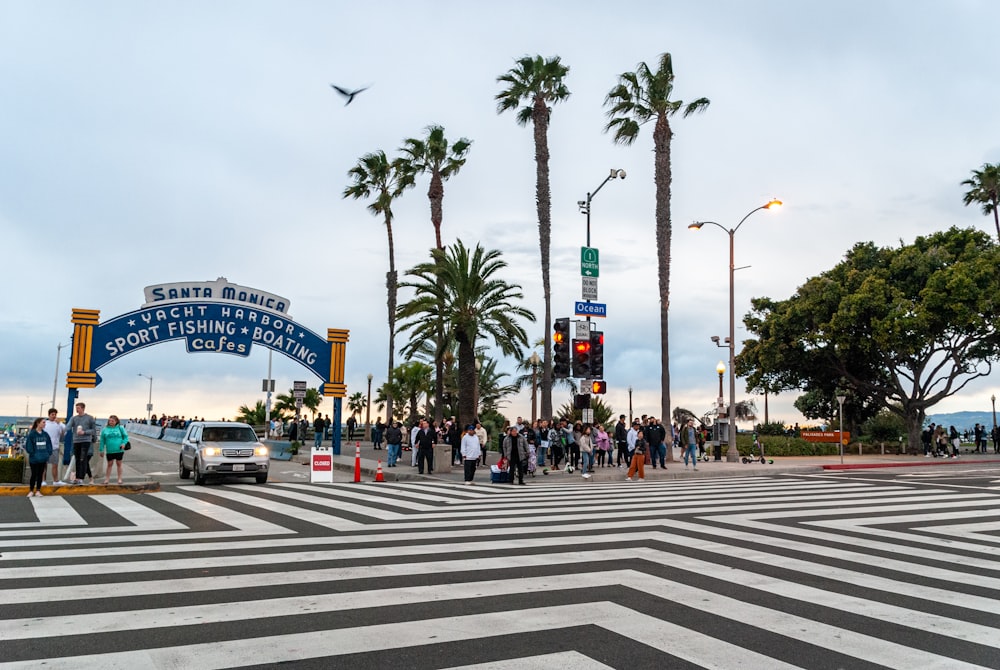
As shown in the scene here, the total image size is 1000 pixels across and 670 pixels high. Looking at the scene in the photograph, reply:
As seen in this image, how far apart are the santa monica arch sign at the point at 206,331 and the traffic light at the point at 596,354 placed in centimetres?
1156

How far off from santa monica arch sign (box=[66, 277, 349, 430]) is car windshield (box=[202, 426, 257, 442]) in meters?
8.03

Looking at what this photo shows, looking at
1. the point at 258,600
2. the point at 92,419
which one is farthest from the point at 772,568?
the point at 92,419

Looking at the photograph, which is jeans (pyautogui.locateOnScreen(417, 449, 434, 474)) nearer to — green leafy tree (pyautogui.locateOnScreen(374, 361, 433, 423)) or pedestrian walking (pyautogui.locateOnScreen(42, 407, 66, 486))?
pedestrian walking (pyautogui.locateOnScreen(42, 407, 66, 486))

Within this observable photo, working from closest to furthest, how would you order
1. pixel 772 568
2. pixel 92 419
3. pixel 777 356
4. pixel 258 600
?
1. pixel 258 600
2. pixel 772 568
3. pixel 92 419
4. pixel 777 356

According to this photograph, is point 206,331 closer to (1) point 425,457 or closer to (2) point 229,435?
(2) point 229,435

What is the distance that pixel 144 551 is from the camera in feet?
28.8

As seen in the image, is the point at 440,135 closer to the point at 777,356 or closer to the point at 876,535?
the point at 777,356

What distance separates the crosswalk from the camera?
16.8 feet

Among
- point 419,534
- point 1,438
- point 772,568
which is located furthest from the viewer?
point 1,438

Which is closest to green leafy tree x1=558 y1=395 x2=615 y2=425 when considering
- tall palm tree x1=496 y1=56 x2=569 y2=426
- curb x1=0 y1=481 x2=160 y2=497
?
tall palm tree x1=496 y1=56 x2=569 y2=426

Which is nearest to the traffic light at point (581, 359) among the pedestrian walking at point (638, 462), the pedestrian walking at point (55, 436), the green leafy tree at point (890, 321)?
the pedestrian walking at point (638, 462)

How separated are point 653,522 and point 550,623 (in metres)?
6.41

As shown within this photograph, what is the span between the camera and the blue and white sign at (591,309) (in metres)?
22.7

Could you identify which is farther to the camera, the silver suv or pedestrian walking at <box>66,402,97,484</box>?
the silver suv
